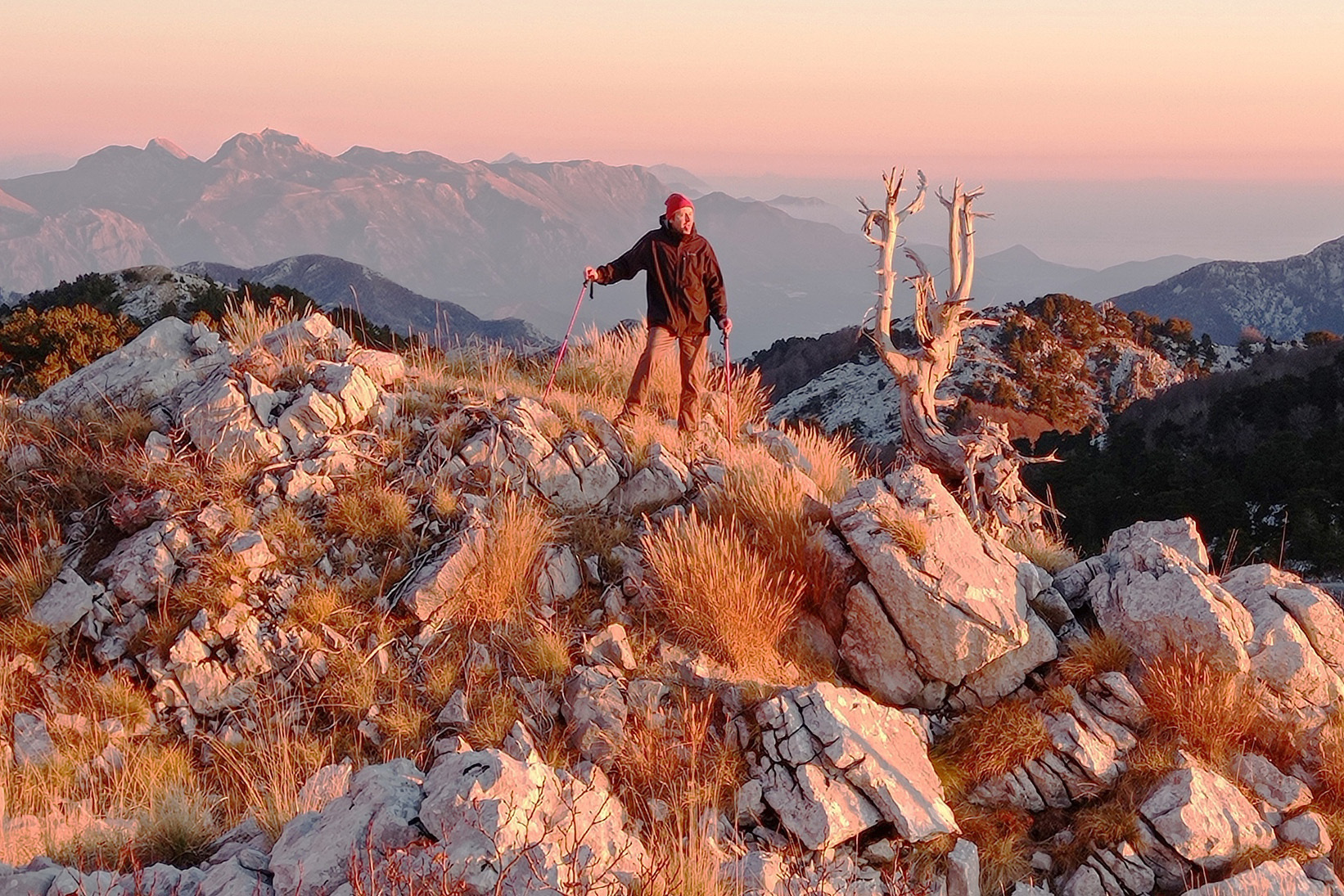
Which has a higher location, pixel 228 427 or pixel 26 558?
pixel 228 427

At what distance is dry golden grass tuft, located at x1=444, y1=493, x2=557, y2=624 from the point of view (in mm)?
7008

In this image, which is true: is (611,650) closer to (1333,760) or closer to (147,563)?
(147,563)

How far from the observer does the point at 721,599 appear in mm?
6879

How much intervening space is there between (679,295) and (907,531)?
148 inches

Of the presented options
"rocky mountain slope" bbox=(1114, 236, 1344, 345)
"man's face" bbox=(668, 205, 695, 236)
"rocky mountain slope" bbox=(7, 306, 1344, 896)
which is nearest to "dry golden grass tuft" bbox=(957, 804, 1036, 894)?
"rocky mountain slope" bbox=(7, 306, 1344, 896)

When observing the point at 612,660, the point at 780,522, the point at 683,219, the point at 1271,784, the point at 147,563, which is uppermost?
the point at 683,219

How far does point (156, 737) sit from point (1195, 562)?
28.7ft

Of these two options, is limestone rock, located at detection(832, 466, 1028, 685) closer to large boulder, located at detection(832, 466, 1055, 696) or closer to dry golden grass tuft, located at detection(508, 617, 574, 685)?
large boulder, located at detection(832, 466, 1055, 696)

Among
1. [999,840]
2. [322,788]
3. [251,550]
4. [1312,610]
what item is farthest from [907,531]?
[251,550]

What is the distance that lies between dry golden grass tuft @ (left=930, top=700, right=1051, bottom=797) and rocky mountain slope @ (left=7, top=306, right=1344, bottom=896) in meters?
0.02

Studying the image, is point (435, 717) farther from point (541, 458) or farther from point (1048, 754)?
point (1048, 754)

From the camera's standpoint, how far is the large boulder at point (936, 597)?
6.97 metres

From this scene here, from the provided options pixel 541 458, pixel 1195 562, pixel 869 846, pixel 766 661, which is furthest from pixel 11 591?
pixel 1195 562

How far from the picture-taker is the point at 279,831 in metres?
4.86
